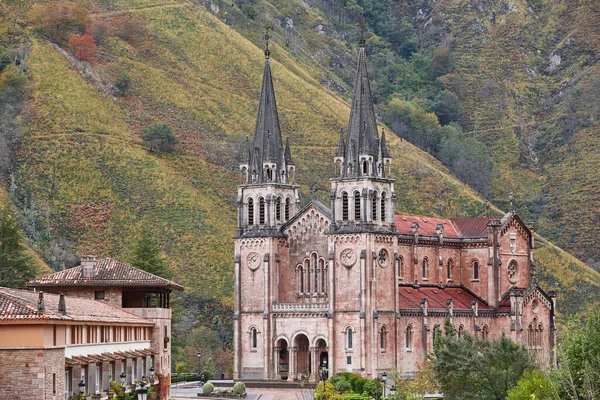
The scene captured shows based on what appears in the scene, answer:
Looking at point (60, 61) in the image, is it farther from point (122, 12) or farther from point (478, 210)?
point (478, 210)

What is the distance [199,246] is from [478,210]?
45.1m

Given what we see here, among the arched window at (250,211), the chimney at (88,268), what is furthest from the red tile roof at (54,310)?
the arched window at (250,211)

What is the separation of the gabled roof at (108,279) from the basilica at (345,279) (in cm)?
2465

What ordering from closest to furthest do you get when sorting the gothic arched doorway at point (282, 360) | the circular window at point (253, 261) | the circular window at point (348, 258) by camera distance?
the circular window at point (348, 258)
the gothic arched doorway at point (282, 360)
the circular window at point (253, 261)

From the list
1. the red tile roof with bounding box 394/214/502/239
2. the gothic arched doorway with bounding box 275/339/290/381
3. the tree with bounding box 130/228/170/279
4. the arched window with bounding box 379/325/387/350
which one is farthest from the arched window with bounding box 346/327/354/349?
the tree with bounding box 130/228/170/279

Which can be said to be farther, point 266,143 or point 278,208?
point 278,208

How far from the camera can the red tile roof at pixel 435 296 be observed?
11799 centimetres

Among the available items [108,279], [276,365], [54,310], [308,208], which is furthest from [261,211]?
[54,310]

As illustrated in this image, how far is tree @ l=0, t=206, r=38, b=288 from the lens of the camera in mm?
113062

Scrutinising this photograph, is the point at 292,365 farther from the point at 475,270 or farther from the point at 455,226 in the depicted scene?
the point at 455,226

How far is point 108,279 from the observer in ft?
291

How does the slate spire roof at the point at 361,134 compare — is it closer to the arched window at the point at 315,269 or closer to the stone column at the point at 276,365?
the arched window at the point at 315,269

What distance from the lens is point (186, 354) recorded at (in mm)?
129000

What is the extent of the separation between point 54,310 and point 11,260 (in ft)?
161
